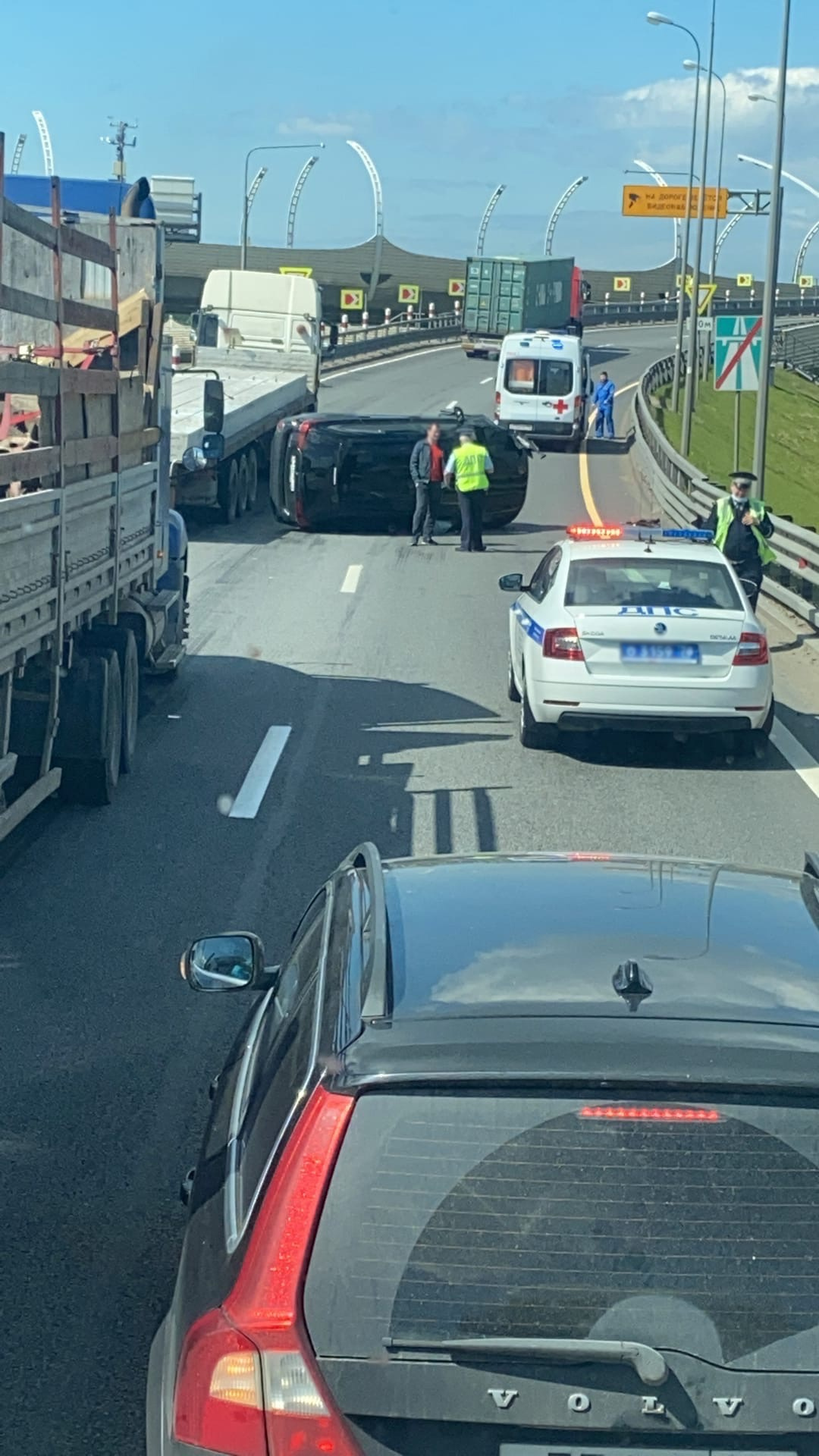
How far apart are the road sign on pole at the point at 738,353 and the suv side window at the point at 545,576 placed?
39.5 feet

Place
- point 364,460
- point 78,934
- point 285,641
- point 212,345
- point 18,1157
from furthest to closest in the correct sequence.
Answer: point 212,345
point 364,460
point 285,641
point 78,934
point 18,1157

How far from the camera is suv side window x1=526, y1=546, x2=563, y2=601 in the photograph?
13234 millimetres

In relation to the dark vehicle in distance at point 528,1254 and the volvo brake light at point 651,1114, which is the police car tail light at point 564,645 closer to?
the dark vehicle in distance at point 528,1254

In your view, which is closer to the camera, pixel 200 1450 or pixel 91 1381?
pixel 200 1450

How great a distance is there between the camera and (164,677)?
49.8ft

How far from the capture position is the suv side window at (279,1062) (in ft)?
9.82

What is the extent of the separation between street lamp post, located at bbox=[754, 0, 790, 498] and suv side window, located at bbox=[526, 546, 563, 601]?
10.9 meters

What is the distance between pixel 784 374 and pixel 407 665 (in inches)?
2677

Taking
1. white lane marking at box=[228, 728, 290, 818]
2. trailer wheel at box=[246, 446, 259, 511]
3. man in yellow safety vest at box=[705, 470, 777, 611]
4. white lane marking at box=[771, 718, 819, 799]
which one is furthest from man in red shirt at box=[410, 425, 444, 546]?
white lane marking at box=[228, 728, 290, 818]

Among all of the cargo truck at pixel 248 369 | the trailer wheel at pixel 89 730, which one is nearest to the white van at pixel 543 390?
the cargo truck at pixel 248 369

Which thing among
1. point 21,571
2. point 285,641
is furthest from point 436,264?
point 21,571

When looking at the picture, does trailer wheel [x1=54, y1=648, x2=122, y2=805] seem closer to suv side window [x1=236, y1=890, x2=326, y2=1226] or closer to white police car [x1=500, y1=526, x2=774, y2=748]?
white police car [x1=500, y1=526, x2=774, y2=748]

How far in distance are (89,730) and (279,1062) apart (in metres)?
7.37

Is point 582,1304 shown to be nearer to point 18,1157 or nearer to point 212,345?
point 18,1157
